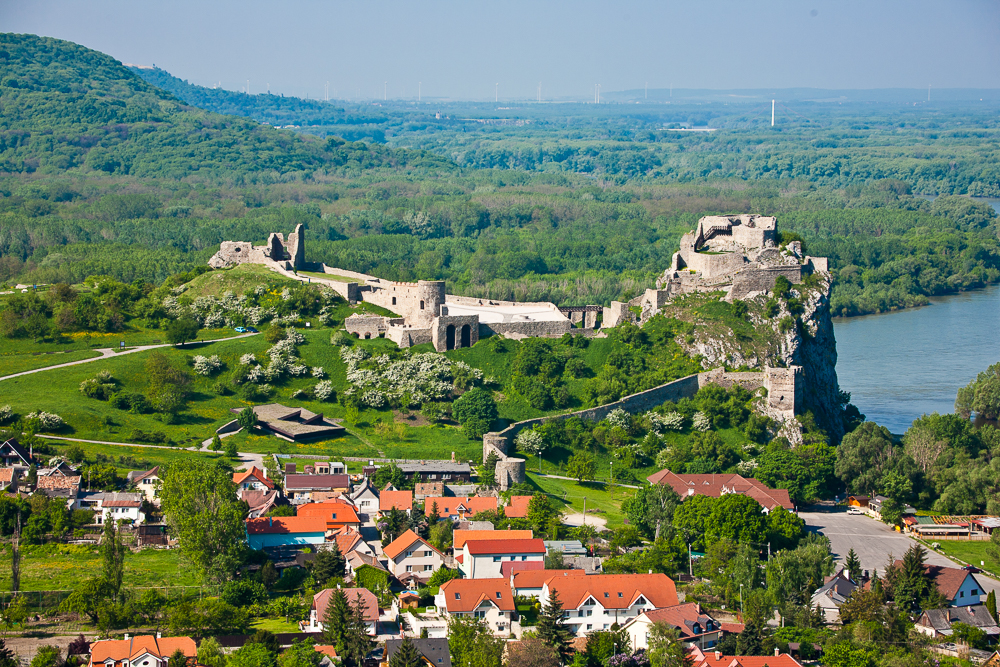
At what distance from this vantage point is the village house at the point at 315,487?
42.3 m

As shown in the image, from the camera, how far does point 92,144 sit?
149125mm

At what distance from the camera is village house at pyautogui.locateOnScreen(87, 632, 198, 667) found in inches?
1206

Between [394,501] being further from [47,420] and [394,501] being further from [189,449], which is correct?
[47,420]

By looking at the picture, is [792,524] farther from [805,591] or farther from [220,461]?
[220,461]

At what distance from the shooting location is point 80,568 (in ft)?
119

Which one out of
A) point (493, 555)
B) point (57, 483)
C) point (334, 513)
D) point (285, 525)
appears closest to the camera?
point (493, 555)

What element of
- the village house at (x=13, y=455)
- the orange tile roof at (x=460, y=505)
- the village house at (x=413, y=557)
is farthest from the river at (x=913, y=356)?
the village house at (x=13, y=455)

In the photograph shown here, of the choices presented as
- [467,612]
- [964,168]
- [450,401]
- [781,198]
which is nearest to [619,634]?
[467,612]

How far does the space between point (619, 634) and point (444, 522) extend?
851 centimetres

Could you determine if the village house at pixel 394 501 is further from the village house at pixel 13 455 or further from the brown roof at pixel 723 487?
the village house at pixel 13 455

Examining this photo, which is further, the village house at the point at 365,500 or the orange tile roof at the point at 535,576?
the village house at the point at 365,500

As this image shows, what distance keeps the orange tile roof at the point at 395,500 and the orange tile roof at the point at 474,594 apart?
619 centimetres

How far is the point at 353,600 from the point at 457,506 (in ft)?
27.1

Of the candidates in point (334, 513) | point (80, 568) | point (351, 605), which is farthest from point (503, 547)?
point (80, 568)
